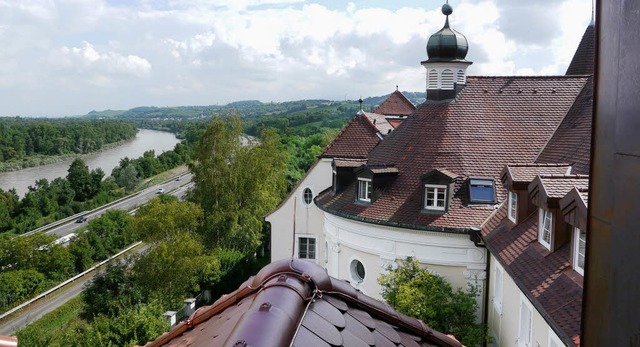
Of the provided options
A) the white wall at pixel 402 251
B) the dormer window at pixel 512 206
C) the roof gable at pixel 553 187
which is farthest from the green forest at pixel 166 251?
the roof gable at pixel 553 187

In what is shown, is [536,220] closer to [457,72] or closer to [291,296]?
[457,72]

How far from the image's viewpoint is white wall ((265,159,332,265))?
22.7 meters

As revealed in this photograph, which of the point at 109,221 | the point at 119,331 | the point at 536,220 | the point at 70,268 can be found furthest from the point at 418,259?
the point at 109,221

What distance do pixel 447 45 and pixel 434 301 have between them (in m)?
9.33

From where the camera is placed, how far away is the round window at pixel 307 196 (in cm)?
2305

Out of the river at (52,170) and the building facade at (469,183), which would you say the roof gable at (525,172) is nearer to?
the building facade at (469,183)

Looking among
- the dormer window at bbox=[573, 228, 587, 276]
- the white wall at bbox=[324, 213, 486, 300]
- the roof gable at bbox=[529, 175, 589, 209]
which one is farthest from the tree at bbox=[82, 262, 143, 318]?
the dormer window at bbox=[573, 228, 587, 276]

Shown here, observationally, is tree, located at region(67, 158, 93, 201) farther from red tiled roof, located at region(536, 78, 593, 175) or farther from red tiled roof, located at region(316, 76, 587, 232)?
red tiled roof, located at region(536, 78, 593, 175)

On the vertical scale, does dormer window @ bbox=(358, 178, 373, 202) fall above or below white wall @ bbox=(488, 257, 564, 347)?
above

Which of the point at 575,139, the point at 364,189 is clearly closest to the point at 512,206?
the point at 575,139

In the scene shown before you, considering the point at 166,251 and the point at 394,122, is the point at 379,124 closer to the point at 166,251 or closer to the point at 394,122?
the point at 394,122

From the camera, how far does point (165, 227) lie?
84.0ft

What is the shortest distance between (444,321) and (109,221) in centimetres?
3717

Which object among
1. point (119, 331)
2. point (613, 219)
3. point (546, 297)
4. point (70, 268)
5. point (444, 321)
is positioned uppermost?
point (613, 219)
